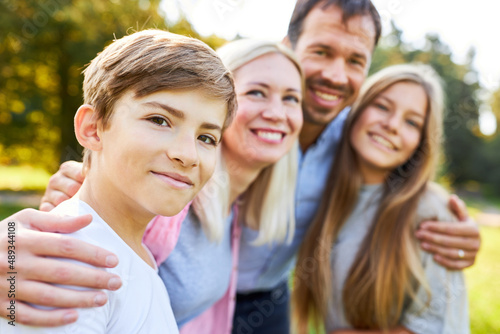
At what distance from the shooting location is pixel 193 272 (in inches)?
75.2

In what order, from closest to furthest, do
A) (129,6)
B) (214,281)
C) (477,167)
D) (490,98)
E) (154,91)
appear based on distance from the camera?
(154,91)
(214,281)
(129,6)
(490,98)
(477,167)

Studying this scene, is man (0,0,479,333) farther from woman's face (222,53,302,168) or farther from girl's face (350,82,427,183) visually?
woman's face (222,53,302,168)

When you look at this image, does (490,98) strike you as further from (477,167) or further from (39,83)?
(39,83)

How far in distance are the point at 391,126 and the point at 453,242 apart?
0.77 metres

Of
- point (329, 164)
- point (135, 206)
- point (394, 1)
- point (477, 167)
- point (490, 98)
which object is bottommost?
point (477, 167)

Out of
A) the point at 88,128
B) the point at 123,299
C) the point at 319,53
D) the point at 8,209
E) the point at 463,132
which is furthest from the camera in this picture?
the point at 463,132

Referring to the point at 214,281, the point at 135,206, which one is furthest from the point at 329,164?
the point at 135,206

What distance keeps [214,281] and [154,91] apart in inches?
43.2

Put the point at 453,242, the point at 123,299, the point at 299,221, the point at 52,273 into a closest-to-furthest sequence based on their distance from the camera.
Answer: the point at 52,273, the point at 123,299, the point at 453,242, the point at 299,221

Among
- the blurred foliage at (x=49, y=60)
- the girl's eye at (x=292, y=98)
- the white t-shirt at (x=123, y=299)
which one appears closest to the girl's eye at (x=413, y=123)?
the girl's eye at (x=292, y=98)

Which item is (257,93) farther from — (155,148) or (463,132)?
(463,132)

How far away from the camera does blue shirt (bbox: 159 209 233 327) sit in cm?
186

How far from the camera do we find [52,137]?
37.9 ft

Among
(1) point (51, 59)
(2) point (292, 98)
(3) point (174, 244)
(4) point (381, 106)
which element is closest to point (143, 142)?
(3) point (174, 244)
